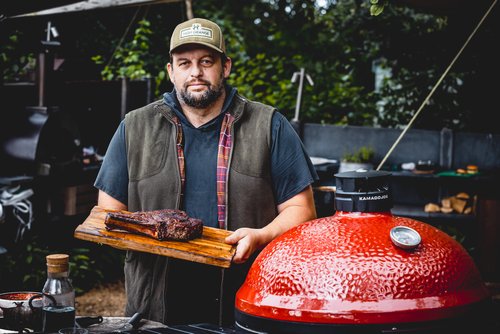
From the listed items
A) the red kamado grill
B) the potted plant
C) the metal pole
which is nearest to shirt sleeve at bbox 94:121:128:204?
the red kamado grill

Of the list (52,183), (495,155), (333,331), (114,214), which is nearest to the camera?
(333,331)

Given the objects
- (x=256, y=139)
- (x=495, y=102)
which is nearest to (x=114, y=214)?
(x=256, y=139)

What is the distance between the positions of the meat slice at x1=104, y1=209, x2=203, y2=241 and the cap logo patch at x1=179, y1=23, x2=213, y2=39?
0.90 metres

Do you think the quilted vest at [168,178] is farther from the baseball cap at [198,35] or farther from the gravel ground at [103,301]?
the gravel ground at [103,301]

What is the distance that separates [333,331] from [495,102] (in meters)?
9.28

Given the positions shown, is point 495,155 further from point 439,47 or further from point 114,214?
point 114,214

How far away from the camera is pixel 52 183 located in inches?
316

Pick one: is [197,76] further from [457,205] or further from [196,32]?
[457,205]

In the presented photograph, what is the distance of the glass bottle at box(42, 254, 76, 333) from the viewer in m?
2.35

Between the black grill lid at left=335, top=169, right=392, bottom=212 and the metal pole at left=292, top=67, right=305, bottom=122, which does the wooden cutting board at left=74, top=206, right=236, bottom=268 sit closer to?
the black grill lid at left=335, top=169, right=392, bottom=212

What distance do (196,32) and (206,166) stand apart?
24.2 inches

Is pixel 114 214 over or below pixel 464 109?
below

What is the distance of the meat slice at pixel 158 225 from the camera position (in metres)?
2.74

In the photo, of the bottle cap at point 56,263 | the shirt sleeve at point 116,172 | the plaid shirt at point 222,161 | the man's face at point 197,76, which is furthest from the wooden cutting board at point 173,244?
the man's face at point 197,76
